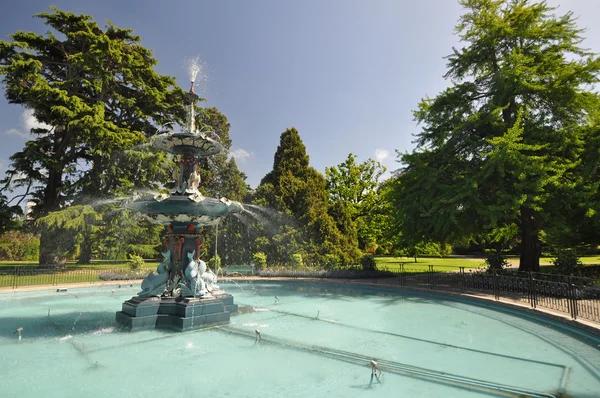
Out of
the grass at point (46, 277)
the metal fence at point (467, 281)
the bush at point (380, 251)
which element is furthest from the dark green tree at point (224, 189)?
the bush at point (380, 251)

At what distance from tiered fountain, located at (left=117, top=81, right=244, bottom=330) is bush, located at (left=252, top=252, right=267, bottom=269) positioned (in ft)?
43.3

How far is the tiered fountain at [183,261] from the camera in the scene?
30.4ft

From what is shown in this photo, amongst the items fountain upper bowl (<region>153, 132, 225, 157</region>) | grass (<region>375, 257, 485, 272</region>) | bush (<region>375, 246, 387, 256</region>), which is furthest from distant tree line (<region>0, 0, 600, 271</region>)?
bush (<region>375, 246, 387, 256</region>)

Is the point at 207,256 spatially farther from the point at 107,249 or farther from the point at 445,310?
the point at 445,310

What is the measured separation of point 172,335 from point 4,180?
1061 inches

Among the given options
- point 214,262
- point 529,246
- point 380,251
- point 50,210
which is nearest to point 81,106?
point 50,210

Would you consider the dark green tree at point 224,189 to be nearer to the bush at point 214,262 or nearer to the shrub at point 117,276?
the bush at point 214,262

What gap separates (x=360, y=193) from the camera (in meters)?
37.8

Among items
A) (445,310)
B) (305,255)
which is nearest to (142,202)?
(445,310)

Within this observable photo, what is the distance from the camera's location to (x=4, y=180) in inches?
1020

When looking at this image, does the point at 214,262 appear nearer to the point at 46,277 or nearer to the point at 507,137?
the point at 46,277

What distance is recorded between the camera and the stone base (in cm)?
905

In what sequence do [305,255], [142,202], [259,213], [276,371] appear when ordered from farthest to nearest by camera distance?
[259,213] < [305,255] < [142,202] < [276,371]

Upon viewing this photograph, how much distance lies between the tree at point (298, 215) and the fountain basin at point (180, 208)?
13975 millimetres
